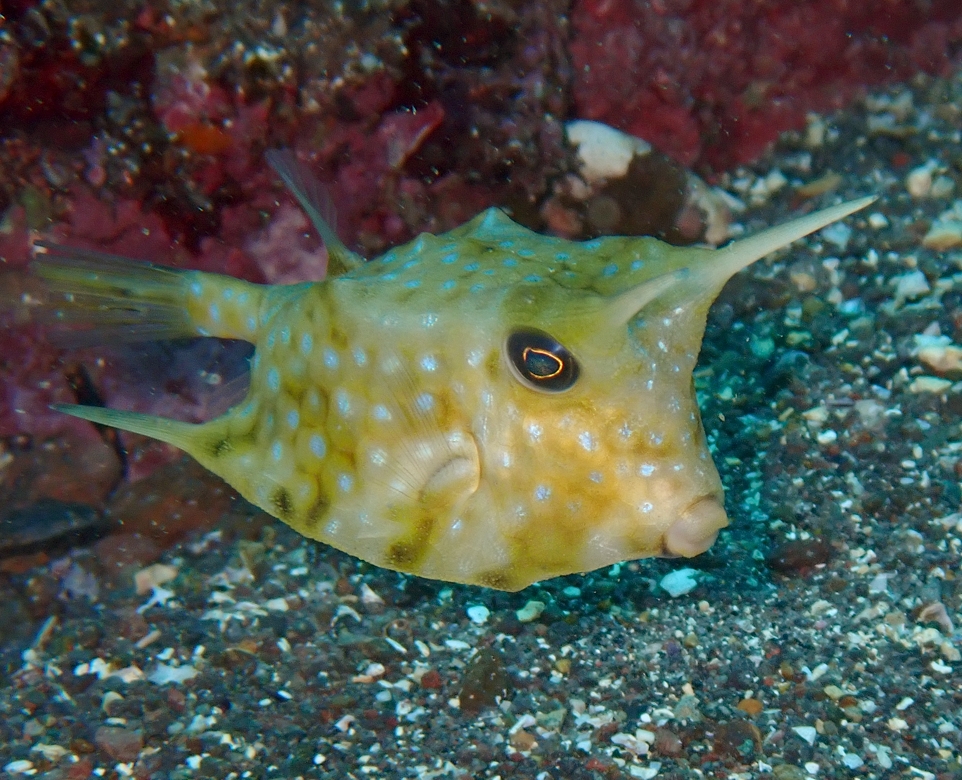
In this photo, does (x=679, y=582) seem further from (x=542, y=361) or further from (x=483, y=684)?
(x=542, y=361)

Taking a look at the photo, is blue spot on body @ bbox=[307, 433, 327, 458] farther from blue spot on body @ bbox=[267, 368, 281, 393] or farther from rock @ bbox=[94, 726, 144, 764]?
rock @ bbox=[94, 726, 144, 764]

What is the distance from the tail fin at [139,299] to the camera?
2703mm

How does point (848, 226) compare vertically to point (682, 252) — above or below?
above

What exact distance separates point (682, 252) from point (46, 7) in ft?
7.89

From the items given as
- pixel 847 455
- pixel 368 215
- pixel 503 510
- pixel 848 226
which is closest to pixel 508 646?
pixel 503 510

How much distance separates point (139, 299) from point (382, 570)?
1503mm

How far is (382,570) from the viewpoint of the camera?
3.57 metres

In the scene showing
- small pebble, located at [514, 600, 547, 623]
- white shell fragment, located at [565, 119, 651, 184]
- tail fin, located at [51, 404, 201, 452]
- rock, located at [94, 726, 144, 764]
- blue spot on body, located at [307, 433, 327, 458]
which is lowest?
rock, located at [94, 726, 144, 764]

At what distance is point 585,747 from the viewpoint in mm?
2660

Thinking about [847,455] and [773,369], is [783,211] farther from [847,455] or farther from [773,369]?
[847,455]

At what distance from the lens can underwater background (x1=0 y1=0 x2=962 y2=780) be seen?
9.03ft

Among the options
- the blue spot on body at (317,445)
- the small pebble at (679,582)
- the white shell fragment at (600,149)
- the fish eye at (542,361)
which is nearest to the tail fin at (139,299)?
the blue spot on body at (317,445)

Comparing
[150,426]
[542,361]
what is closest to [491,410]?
[542,361]

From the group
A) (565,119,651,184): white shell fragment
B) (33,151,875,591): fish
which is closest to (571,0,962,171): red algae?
(565,119,651,184): white shell fragment
